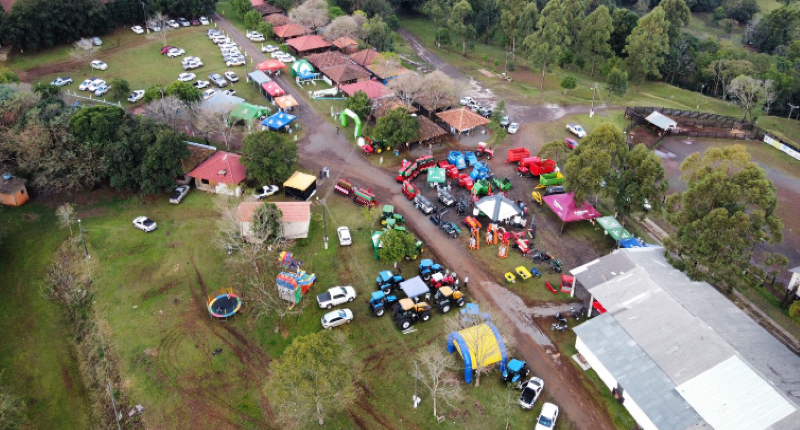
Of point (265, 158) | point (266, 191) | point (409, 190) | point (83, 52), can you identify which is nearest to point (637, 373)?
point (409, 190)

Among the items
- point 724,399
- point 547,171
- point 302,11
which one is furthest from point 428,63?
point 724,399

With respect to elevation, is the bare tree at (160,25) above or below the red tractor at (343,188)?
above

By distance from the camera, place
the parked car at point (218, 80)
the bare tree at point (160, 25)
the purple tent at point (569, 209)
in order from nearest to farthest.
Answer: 1. the purple tent at point (569, 209)
2. the parked car at point (218, 80)
3. the bare tree at point (160, 25)

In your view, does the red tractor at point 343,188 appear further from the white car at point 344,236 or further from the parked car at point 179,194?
the parked car at point 179,194

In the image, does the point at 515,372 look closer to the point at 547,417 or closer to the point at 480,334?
the point at 480,334

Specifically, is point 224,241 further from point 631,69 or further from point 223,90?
point 631,69

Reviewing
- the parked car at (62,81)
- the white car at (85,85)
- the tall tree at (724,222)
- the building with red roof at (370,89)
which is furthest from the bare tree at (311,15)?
the tall tree at (724,222)
